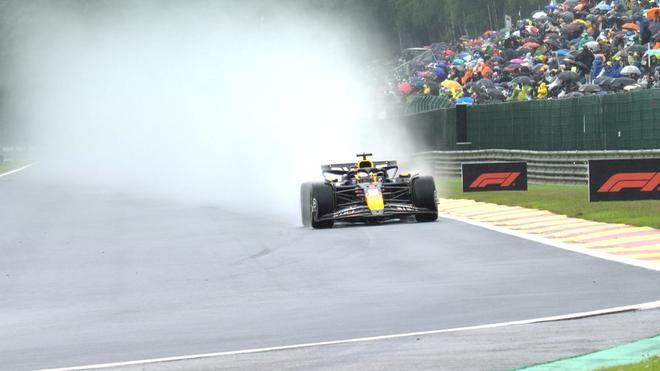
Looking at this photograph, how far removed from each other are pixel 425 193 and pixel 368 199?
998mm

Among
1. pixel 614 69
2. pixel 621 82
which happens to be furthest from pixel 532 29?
pixel 621 82

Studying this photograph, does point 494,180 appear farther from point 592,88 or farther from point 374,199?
point 374,199

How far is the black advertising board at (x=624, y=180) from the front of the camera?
77.6ft

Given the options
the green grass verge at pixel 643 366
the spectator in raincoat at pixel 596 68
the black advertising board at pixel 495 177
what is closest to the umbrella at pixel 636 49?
the spectator in raincoat at pixel 596 68

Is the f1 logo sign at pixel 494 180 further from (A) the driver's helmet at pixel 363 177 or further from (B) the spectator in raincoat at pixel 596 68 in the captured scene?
(B) the spectator in raincoat at pixel 596 68

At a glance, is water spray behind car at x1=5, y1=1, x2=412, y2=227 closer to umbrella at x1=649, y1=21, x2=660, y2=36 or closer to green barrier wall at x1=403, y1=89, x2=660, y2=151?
green barrier wall at x1=403, y1=89, x2=660, y2=151

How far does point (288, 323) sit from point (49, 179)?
1709 inches

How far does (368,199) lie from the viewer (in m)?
23.0

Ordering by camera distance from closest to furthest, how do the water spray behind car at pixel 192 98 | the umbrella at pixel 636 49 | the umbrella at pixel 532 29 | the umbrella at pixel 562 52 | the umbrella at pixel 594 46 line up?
the umbrella at pixel 636 49, the umbrella at pixel 594 46, the umbrella at pixel 562 52, the water spray behind car at pixel 192 98, the umbrella at pixel 532 29

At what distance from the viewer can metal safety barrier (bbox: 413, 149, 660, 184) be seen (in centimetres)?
3126

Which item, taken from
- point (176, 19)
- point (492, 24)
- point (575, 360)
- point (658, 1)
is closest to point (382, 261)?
point (575, 360)

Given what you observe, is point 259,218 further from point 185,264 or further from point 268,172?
point 268,172

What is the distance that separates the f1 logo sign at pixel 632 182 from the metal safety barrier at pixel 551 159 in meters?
5.39

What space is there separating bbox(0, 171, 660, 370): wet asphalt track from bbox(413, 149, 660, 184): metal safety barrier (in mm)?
8971
